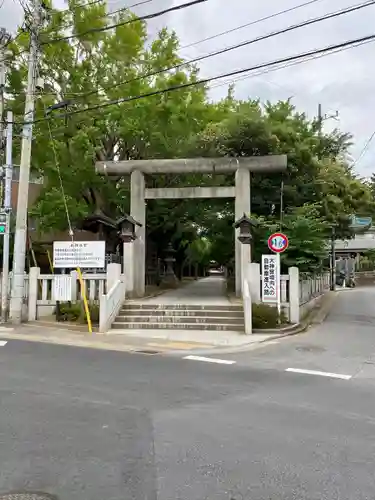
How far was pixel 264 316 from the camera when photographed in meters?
14.3

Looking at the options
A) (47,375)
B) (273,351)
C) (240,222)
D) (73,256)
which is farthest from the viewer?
(240,222)

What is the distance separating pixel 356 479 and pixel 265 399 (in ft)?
9.00

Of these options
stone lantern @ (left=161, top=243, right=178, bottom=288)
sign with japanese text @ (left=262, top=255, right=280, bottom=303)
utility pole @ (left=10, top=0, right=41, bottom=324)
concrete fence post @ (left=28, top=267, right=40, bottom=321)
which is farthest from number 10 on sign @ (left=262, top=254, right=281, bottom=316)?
stone lantern @ (left=161, top=243, right=178, bottom=288)

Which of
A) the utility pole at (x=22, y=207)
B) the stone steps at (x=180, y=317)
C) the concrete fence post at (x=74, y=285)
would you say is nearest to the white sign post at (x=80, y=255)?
the concrete fence post at (x=74, y=285)

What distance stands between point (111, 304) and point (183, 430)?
30.7ft

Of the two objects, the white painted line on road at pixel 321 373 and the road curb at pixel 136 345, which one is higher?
the road curb at pixel 136 345

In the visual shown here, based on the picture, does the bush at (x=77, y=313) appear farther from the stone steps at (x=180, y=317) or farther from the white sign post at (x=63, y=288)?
the stone steps at (x=180, y=317)

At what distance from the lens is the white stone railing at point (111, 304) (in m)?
13.8

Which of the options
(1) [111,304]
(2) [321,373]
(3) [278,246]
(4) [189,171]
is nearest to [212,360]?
(2) [321,373]

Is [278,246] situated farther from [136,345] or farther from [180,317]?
[136,345]

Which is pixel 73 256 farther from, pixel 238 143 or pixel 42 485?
pixel 42 485

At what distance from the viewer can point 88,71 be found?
72.3 feet

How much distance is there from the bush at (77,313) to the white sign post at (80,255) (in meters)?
1.27

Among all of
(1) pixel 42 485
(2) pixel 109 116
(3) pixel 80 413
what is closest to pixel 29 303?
(2) pixel 109 116
